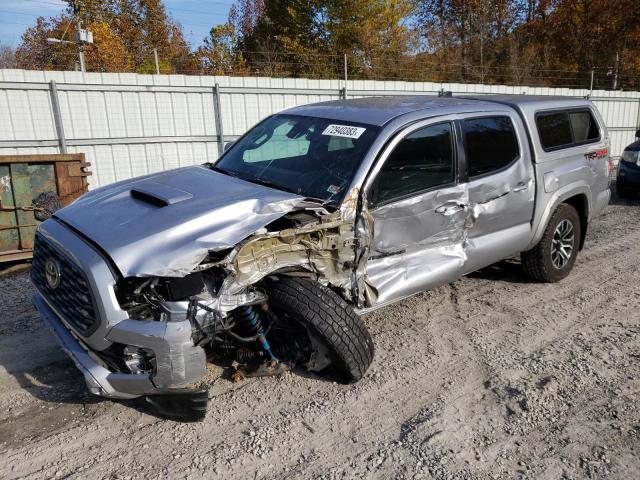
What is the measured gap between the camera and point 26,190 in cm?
637

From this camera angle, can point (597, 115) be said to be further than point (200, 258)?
Yes

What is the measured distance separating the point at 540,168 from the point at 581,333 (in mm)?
1590

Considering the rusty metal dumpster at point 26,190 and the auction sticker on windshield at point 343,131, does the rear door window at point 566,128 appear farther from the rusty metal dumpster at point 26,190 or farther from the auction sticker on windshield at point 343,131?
the rusty metal dumpster at point 26,190

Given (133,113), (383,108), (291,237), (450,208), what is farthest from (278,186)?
(133,113)

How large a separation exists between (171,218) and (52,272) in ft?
2.78

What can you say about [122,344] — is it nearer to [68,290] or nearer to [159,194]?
[68,290]

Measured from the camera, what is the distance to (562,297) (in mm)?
5332

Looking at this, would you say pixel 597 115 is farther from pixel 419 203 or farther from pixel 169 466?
pixel 169 466

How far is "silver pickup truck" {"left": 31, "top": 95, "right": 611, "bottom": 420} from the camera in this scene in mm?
3041

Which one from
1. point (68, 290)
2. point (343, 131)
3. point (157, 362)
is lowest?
point (157, 362)

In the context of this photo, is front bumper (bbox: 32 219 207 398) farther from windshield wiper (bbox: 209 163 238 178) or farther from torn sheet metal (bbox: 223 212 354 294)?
windshield wiper (bbox: 209 163 238 178)

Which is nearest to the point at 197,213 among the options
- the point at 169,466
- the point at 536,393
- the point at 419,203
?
the point at 169,466

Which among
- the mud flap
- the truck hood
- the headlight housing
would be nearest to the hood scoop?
the truck hood

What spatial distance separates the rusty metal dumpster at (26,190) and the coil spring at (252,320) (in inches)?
151
